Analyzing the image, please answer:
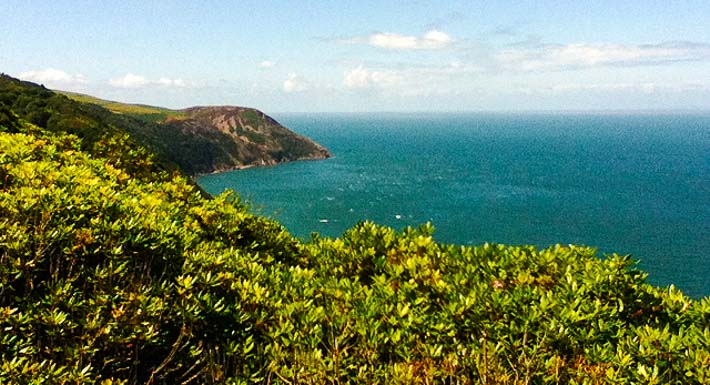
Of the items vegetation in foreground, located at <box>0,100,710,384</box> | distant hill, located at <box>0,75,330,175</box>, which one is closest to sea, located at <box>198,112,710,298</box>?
distant hill, located at <box>0,75,330,175</box>

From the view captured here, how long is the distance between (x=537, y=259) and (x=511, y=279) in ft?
3.29

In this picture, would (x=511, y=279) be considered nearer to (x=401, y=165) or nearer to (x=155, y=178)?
(x=155, y=178)

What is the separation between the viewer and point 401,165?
198625 millimetres

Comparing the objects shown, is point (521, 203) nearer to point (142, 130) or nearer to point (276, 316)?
point (276, 316)

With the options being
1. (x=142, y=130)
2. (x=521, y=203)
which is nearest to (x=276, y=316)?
(x=521, y=203)

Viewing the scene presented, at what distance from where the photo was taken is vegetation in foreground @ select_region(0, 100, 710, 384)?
5871 millimetres

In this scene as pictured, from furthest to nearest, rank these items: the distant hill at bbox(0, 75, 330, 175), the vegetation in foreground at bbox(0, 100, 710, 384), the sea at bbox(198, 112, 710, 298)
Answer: the distant hill at bbox(0, 75, 330, 175) < the sea at bbox(198, 112, 710, 298) < the vegetation in foreground at bbox(0, 100, 710, 384)

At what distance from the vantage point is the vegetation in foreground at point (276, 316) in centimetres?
587

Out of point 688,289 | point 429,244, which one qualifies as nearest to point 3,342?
point 429,244

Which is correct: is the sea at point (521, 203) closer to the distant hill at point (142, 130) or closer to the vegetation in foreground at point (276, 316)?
the distant hill at point (142, 130)

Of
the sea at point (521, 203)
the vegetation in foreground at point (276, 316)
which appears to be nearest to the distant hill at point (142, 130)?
the sea at point (521, 203)

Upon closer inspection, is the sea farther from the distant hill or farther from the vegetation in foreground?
the vegetation in foreground

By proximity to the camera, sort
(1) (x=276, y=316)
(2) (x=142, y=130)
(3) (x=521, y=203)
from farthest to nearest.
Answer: (2) (x=142, y=130)
(3) (x=521, y=203)
(1) (x=276, y=316)

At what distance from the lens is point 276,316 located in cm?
741
